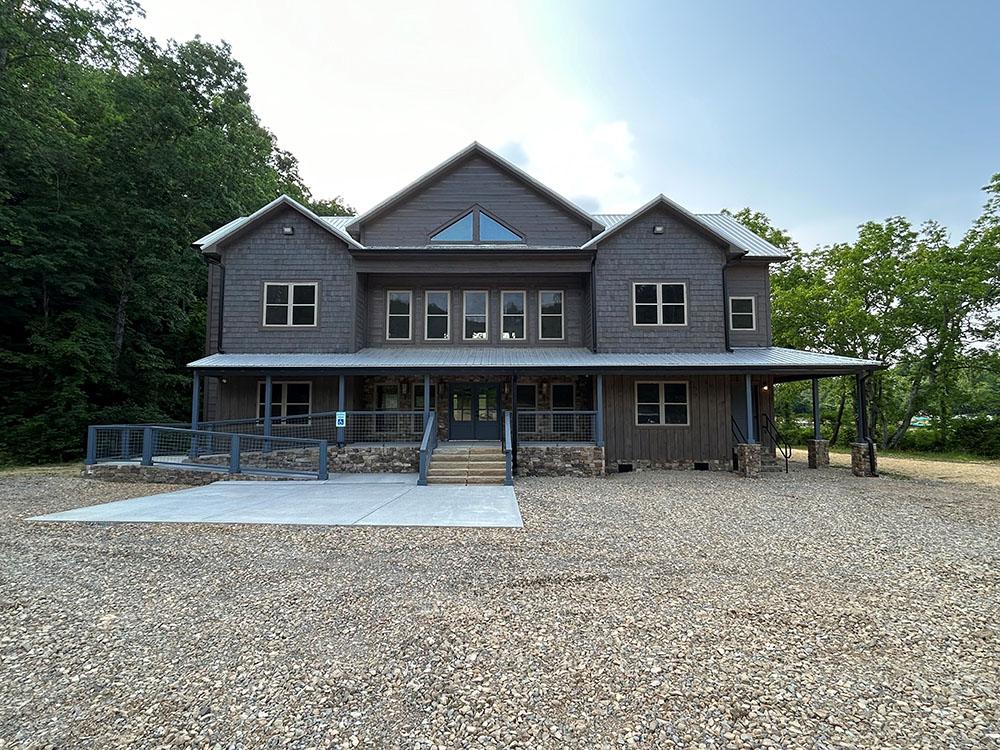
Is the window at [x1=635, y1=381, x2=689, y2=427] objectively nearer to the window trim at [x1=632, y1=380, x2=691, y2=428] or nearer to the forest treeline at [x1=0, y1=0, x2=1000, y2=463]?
the window trim at [x1=632, y1=380, x2=691, y2=428]

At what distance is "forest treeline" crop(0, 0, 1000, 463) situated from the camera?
1642cm

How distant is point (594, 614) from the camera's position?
4148 mm

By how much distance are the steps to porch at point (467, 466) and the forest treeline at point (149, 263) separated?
1233 cm

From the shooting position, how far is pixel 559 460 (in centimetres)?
1291

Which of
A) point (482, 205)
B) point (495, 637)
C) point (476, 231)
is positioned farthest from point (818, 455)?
point (495, 637)

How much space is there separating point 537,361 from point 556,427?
2.71 meters

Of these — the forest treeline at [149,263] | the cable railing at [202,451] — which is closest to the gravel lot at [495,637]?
the cable railing at [202,451]

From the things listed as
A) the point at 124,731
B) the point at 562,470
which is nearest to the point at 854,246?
the point at 562,470

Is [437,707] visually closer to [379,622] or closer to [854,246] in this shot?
[379,622]

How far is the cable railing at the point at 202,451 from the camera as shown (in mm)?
11977

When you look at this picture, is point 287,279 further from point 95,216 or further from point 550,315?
point 95,216

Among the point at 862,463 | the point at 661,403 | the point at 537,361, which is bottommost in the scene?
the point at 862,463

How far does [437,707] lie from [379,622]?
4.31ft

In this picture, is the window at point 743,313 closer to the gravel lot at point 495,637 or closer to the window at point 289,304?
the gravel lot at point 495,637
